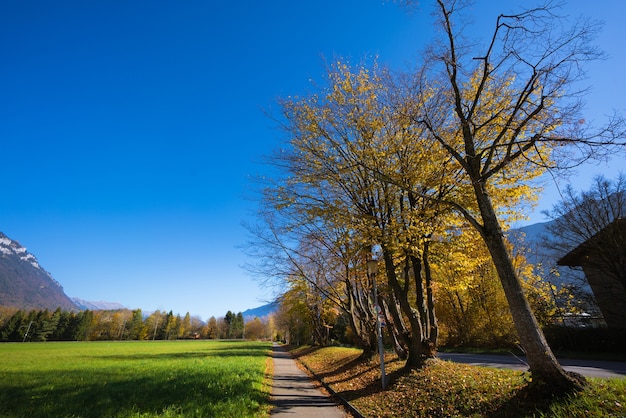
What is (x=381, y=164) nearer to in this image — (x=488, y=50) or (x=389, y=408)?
(x=488, y=50)

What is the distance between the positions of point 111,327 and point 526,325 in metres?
129

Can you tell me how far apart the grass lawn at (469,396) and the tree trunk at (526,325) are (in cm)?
29

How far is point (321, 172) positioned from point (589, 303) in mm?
23741

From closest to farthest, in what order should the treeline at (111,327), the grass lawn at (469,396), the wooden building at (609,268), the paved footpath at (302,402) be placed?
1. the grass lawn at (469,396)
2. the paved footpath at (302,402)
3. the wooden building at (609,268)
4. the treeline at (111,327)

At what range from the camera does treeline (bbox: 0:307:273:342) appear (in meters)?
82.4

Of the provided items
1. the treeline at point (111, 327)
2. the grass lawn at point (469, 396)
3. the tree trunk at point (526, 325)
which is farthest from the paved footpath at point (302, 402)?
the treeline at point (111, 327)

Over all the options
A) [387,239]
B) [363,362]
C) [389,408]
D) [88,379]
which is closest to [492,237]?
[387,239]

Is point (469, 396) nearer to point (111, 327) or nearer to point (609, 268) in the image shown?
point (609, 268)

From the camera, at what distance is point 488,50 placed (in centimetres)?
672

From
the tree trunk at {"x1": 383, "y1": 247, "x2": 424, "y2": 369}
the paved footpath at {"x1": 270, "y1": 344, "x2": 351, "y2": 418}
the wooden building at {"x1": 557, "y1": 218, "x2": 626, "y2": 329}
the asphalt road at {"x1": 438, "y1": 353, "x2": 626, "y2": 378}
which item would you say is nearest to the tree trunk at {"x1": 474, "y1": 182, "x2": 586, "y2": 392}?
the asphalt road at {"x1": 438, "y1": 353, "x2": 626, "y2": 378}

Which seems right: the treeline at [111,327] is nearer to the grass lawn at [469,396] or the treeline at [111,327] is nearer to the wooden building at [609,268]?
the grass lawn at [469,396]

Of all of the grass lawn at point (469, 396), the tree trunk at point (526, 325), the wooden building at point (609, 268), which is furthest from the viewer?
A: the wooden building at point (609, 268)

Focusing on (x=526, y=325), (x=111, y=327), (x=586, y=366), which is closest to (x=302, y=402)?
(x=526, y=325)

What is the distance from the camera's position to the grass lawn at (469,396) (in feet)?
15.8
